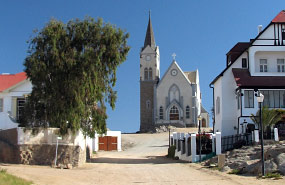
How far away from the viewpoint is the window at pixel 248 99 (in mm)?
35688

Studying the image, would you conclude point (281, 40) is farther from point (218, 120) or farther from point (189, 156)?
point (189, 156)

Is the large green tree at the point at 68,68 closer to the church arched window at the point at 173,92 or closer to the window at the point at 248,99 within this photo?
the window at the point at 248,99

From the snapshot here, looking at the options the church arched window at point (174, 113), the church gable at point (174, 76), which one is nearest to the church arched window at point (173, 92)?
the church gable at point (174, 76)

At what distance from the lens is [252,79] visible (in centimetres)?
3659

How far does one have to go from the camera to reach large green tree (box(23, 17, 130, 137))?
2617 cm

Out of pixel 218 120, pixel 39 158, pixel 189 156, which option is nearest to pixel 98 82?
pixel 39 158

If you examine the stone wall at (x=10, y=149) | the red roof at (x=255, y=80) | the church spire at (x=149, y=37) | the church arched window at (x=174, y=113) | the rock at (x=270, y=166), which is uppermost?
the church spire at (x=149, y=37)

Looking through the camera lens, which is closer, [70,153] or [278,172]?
[278,172]

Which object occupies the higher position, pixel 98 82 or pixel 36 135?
pixel 98 82

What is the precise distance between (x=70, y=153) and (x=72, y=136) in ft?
3.46

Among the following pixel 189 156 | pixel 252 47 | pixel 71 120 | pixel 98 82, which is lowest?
pixel 189 156

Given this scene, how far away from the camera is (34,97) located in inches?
1067

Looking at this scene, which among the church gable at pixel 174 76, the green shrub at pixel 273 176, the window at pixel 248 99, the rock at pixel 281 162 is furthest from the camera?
the church gable at pixel 174 76

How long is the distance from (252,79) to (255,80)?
10.6 inches
